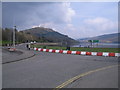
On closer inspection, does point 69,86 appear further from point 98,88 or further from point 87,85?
point 98,88

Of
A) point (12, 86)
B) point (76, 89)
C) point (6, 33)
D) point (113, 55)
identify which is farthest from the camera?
point (6, 33)

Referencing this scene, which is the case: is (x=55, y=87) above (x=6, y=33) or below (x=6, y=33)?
below

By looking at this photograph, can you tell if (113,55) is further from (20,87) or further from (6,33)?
(6,33)

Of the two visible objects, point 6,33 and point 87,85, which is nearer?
point 87,85

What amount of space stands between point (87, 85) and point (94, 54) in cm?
1707

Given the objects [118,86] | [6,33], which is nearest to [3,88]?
[118,86]

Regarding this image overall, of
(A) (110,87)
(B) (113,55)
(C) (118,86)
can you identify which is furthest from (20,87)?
(B) (113,55)

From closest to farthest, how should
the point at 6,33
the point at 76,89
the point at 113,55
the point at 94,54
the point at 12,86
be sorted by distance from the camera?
the point at 76,89 → the point at 12,86 → the point at 113,55 → the point at 94,54 → the point at 6,33

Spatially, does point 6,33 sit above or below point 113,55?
above

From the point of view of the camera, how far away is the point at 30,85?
639 centimetres

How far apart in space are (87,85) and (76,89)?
2.40ft

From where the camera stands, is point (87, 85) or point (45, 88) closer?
point (45, 88)

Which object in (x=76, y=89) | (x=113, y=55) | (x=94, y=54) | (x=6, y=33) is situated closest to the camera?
(x=76, y=89)

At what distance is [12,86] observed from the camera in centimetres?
630
